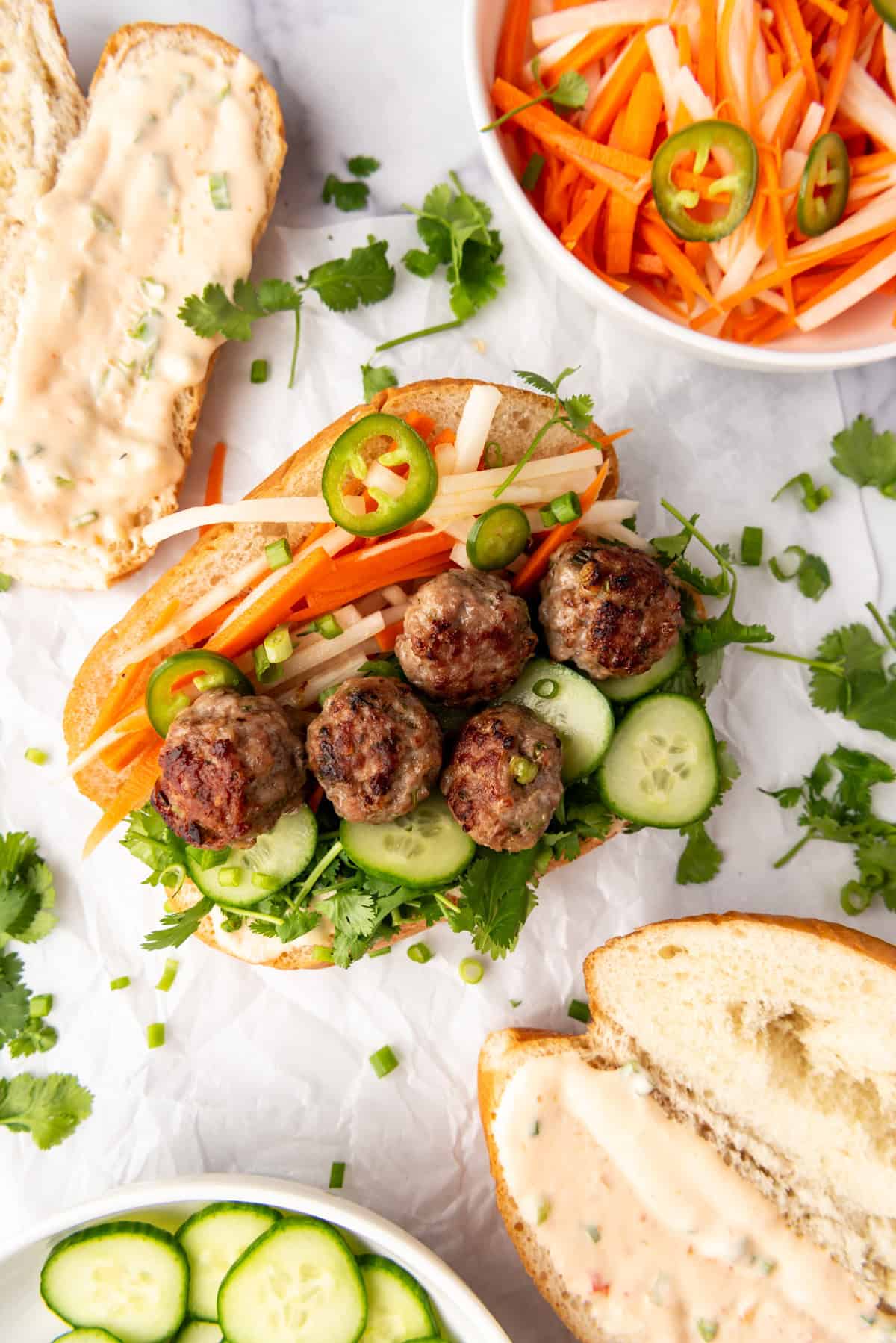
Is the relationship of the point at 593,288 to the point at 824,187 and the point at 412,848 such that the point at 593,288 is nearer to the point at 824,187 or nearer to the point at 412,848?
the point at 824,187

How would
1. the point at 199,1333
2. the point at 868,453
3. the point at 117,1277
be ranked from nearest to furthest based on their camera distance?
the point at 117,1277 < the point at 199,1333 < the point at 868,453

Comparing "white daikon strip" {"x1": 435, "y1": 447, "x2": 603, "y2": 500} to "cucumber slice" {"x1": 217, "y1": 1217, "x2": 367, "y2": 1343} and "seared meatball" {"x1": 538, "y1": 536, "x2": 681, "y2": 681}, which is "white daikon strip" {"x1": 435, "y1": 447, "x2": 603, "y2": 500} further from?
"cucumber slice" {"x1": 217, "y1": 1217, "x2": 367, "y2": 1343}

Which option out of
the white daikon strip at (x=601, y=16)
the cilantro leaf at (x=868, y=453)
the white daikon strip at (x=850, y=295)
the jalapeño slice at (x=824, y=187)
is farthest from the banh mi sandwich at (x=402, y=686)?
the white daikon strip at (x=601, y=16)

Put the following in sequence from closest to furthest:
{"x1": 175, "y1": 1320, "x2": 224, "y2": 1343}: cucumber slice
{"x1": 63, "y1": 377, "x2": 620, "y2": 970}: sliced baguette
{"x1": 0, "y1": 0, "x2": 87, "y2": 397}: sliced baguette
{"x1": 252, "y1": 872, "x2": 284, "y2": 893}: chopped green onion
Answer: {"x1": 252, "y1": 872, "x2": 284, "y2": 893}: chopped green onion, {"x1": 63, "y1": 377, "x2": 620, "y2": 970}: sliced baguette, {"x1": 175, "y1": 1320, "x2": 224, "y2": 1343}: cucumber slice, {"x1": 0, "y1": 0, "x2": 87, "y2": 397}: sliced baguette

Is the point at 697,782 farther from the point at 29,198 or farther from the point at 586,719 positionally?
the point at 29,198

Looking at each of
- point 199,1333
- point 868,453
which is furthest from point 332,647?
point 199,1333

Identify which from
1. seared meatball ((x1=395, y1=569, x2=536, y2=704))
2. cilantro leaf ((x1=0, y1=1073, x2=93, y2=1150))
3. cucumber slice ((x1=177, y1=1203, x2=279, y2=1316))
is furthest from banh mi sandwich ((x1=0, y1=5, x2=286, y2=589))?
cucumber slice ((x1=177, y1=1203, x2=279, y2=1316))
